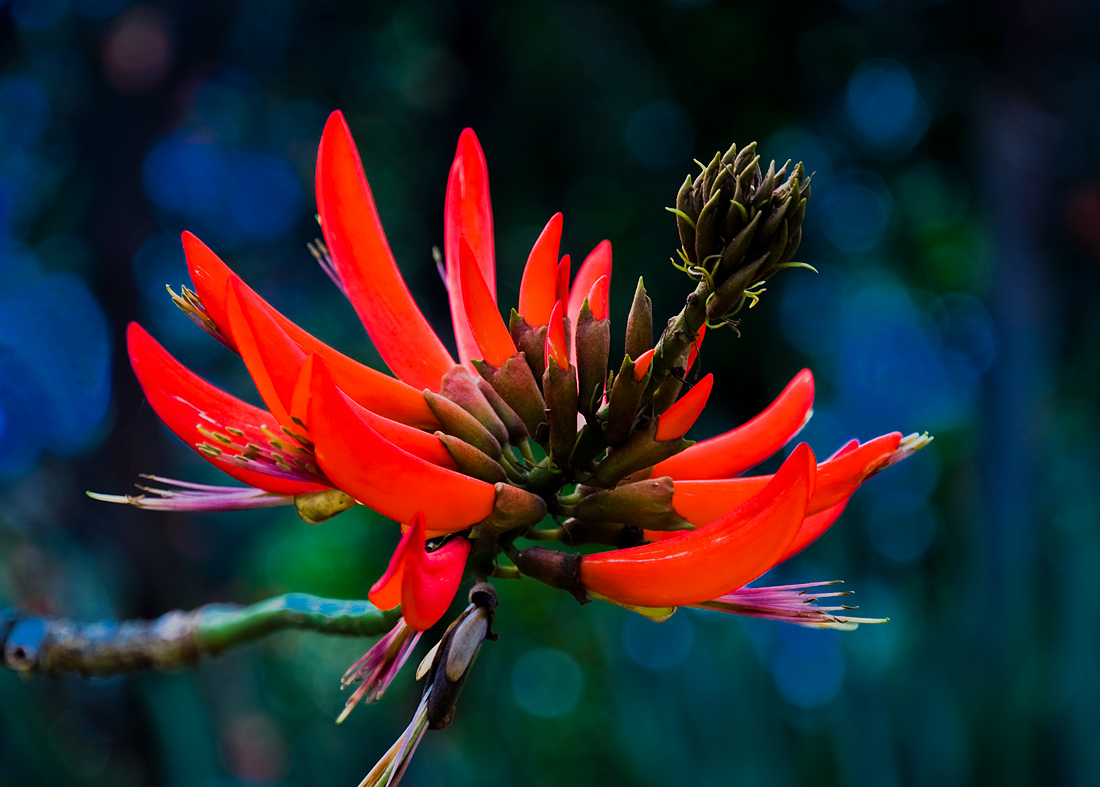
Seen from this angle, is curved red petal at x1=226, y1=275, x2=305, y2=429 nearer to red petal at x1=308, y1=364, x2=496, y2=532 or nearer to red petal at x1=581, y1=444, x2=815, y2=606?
red petal at x1=308, y1=364, x2=496, y2=532

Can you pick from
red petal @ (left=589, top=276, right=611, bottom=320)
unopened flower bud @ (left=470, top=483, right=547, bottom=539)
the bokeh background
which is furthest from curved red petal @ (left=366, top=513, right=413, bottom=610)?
the bokeh background

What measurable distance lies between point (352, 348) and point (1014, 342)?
4.14 metres

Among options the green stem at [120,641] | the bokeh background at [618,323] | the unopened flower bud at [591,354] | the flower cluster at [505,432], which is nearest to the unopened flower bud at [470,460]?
the flower cluster at [505,432]

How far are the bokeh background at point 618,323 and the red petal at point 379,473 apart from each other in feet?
7.04

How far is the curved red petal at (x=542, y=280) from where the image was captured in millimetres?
858

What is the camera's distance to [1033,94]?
14.7ft

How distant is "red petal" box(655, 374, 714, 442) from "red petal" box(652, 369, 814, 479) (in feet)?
0.21

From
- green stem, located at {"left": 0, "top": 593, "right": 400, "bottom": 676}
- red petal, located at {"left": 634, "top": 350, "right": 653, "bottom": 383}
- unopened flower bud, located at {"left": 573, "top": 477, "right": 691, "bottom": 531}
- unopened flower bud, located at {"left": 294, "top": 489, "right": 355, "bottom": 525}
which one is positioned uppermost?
red petal, located at {"left": 634, "top": 350, "right": 653, "bottom": 383}

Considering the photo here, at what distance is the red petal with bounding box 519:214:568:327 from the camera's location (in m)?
0.86

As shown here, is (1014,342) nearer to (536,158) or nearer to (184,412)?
(536,158)

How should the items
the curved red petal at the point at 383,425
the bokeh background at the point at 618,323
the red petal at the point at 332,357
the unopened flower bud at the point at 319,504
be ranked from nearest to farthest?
the curved red petal at the point at 383,425 < the red petal at the point at 332,357 < the unopened flower bud at the point at 319,504 < the bokeh background at the point at 618,323

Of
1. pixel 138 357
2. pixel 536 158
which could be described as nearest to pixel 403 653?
pixel 138 357

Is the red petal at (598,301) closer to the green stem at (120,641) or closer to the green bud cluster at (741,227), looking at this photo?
the green bud cluster at (741,227)

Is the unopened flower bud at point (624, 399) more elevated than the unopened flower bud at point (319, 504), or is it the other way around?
the unopened flower bud at point (624, 399)
